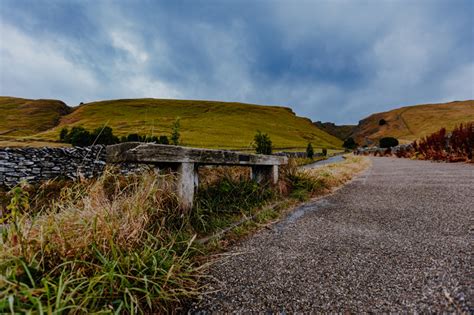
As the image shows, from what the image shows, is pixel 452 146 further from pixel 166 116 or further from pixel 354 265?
pixel 166 116

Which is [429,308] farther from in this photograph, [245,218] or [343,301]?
[245,218]

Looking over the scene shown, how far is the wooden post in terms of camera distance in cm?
290

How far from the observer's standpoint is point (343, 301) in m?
1.56

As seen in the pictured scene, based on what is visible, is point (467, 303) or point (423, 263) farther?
point (423, 263)

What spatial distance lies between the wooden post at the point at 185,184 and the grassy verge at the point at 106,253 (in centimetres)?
10

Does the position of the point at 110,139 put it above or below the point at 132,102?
below

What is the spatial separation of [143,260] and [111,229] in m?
0.37

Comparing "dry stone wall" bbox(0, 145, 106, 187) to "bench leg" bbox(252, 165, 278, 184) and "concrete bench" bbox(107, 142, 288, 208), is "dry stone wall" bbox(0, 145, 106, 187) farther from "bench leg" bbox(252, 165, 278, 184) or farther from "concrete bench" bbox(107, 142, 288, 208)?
"concrete bench" bbox(107, 142, 288, 208)

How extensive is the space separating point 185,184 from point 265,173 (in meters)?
2.49

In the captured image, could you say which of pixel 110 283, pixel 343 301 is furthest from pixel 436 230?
pixel 110 283

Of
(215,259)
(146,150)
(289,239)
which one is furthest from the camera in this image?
(289,239)

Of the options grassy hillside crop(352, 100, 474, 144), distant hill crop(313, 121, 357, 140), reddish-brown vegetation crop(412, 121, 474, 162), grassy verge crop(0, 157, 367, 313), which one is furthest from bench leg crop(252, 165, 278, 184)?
distant hill crop(313, 121, 357, 140)

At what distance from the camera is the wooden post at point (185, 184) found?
9.51ft

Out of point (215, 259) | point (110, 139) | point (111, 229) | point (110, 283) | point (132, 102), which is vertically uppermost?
point (132, 102)
